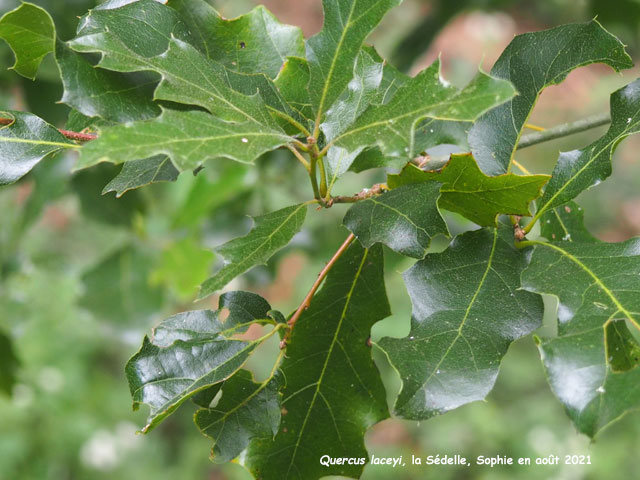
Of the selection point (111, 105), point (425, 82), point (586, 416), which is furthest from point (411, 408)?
point (111, 105)

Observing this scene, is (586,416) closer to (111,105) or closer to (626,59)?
(626,59)

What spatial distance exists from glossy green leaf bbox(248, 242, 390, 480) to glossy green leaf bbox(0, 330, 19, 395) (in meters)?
0.78

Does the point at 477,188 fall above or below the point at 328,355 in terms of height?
above

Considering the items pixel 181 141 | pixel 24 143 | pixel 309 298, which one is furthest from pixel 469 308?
pixel 24 143

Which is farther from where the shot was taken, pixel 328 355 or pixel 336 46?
pixel 328 355

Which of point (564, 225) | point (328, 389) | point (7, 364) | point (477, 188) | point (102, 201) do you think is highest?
point (477, 188)

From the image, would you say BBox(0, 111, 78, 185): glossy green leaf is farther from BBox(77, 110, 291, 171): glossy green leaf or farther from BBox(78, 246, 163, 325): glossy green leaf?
BBox(78, 246, 163, 325): glossy green leaf

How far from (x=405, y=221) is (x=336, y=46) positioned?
18 centimetres

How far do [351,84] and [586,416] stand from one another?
35 centimetres

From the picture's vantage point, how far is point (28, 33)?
0.59 meters

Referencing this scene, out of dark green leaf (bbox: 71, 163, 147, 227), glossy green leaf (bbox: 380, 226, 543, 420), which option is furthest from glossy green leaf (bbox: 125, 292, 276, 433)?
dark green leaf (bbox: 71, 163, 147, 227)

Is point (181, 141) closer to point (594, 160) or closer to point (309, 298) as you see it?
point (309, 298)

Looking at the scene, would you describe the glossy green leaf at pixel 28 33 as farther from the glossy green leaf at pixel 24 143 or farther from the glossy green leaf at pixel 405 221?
the glossy green leaf at pixel 405 221

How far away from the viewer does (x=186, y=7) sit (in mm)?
666
